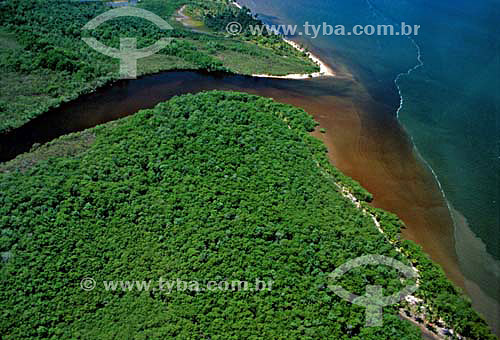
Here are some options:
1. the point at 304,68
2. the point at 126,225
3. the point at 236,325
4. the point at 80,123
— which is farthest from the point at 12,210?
the point at 304,68

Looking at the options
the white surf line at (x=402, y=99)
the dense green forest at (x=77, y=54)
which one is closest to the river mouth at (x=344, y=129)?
the white surf line at (x=402, y=99)

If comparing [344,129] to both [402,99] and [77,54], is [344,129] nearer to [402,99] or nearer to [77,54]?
[402,99]

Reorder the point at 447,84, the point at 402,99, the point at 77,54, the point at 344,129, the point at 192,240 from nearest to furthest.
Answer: the point at 192,240, the point at 344,129, the point at 402,99, the point at 77,54, the point at 447,84

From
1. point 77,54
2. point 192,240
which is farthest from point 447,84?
point 77,54

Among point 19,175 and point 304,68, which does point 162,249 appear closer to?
point 19,175

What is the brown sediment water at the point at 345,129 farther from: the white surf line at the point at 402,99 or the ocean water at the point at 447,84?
the ocean water at the point at 447,84
